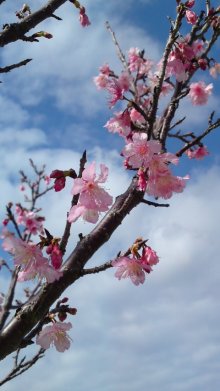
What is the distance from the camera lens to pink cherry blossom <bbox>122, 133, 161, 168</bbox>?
2.55 m

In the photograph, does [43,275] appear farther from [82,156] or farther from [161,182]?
[161,182]

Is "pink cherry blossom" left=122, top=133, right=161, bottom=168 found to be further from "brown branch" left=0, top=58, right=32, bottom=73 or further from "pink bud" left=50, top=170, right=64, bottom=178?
"brown branch" left=0, top=58, right=32, bottom=73

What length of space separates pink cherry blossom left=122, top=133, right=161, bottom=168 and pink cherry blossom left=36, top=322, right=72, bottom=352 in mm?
1122

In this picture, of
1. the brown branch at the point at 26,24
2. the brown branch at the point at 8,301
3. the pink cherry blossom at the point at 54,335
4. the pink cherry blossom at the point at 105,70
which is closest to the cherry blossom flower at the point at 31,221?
the brown branch at the point at 8,301

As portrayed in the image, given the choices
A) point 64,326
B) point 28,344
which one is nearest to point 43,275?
point 28,344

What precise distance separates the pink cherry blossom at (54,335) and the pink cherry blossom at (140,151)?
1.12 metres

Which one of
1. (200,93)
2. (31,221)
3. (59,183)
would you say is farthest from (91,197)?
(31,221)

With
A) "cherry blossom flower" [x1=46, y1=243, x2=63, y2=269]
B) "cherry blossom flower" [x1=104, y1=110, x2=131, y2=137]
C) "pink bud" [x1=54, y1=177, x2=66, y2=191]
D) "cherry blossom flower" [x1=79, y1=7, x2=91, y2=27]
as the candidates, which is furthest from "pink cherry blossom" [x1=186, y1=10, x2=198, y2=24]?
"cherry blossom flower" [x1=46, y1=243, x2=63, y2=269]

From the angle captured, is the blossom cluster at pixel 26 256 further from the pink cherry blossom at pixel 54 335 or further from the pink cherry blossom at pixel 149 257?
the pink cherry blossom at pixel 149 257

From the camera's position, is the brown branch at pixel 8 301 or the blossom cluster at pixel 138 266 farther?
→ the brown branch at pixel 8 301

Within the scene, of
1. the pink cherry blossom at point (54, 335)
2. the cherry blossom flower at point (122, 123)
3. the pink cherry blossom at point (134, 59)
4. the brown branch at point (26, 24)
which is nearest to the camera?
the brown branch at point (26, 24)

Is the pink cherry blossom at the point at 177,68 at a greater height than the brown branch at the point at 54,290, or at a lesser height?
greater

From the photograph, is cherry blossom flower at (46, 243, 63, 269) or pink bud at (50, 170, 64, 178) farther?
pink bud at (50, 170, 64, 178)

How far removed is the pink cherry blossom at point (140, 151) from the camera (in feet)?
8.38
